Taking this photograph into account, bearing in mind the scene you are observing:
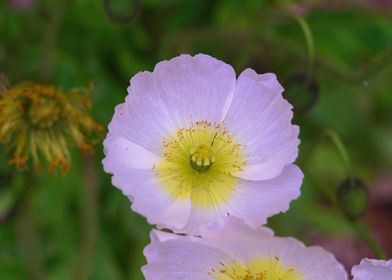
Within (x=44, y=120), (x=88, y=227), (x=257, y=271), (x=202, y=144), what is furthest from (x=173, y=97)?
(x=88, y=227)

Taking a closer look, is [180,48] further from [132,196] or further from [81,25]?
[132,196]

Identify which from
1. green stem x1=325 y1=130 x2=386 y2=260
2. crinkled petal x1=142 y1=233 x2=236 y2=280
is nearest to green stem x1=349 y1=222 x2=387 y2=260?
green stem x1=325 y1=130 x2=386 y2=260

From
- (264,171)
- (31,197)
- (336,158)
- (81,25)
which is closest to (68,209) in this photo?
(31,197)

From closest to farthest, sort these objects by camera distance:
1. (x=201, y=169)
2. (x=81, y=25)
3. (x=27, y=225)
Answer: (x=201, y=169), (x=27, y=225), (x=81, y=25)

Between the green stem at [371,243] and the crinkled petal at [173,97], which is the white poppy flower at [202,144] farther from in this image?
the green stem at [371,243]

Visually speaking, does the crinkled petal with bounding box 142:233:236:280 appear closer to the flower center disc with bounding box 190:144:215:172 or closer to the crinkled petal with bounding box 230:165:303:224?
the crinkled petal with bounding box 230:165:303:224

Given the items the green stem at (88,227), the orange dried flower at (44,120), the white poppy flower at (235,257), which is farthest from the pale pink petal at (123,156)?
the green stem at (88,227)

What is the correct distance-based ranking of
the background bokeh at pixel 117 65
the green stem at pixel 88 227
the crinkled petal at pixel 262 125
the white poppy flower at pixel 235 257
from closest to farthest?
the white poppy flower at pixel 235 257 < the crinkled petal at pixel 262 125 < the green stem at pixel 88 227 < the background bokeh at pixel 117 65
